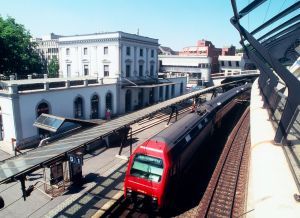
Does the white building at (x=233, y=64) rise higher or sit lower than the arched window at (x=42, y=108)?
higher

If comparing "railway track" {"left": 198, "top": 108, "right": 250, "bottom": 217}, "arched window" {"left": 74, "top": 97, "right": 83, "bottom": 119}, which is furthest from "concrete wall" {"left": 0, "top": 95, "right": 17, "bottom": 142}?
"railway track" {"left": 198, "top": 108, "right": 250, "bottom": 217}

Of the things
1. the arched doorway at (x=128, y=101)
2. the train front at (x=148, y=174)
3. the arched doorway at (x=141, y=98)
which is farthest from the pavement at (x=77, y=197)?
the arched doorway at (x=141, y=98)

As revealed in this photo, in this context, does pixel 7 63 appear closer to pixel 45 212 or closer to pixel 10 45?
pixel 10 45

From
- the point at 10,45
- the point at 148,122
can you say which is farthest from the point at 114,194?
the point at 10,45

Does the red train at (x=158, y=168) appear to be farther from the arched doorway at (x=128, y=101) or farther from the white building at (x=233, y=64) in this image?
the white building at (x=233, y=64)

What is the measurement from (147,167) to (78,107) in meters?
18.2

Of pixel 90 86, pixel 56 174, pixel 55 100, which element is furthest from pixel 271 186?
pixel 90 86

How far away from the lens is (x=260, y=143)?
782cm

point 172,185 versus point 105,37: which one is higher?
point 105,37

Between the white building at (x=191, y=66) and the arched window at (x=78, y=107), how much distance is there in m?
38.7

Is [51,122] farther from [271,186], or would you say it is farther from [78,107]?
[271,186]

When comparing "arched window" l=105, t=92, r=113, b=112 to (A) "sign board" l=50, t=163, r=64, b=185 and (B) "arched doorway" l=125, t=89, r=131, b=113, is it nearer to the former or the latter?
(B) "arched doorway" l=125, t=89, r=131, b=113

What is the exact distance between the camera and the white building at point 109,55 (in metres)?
34.3

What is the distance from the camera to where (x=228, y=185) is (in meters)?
14.1
